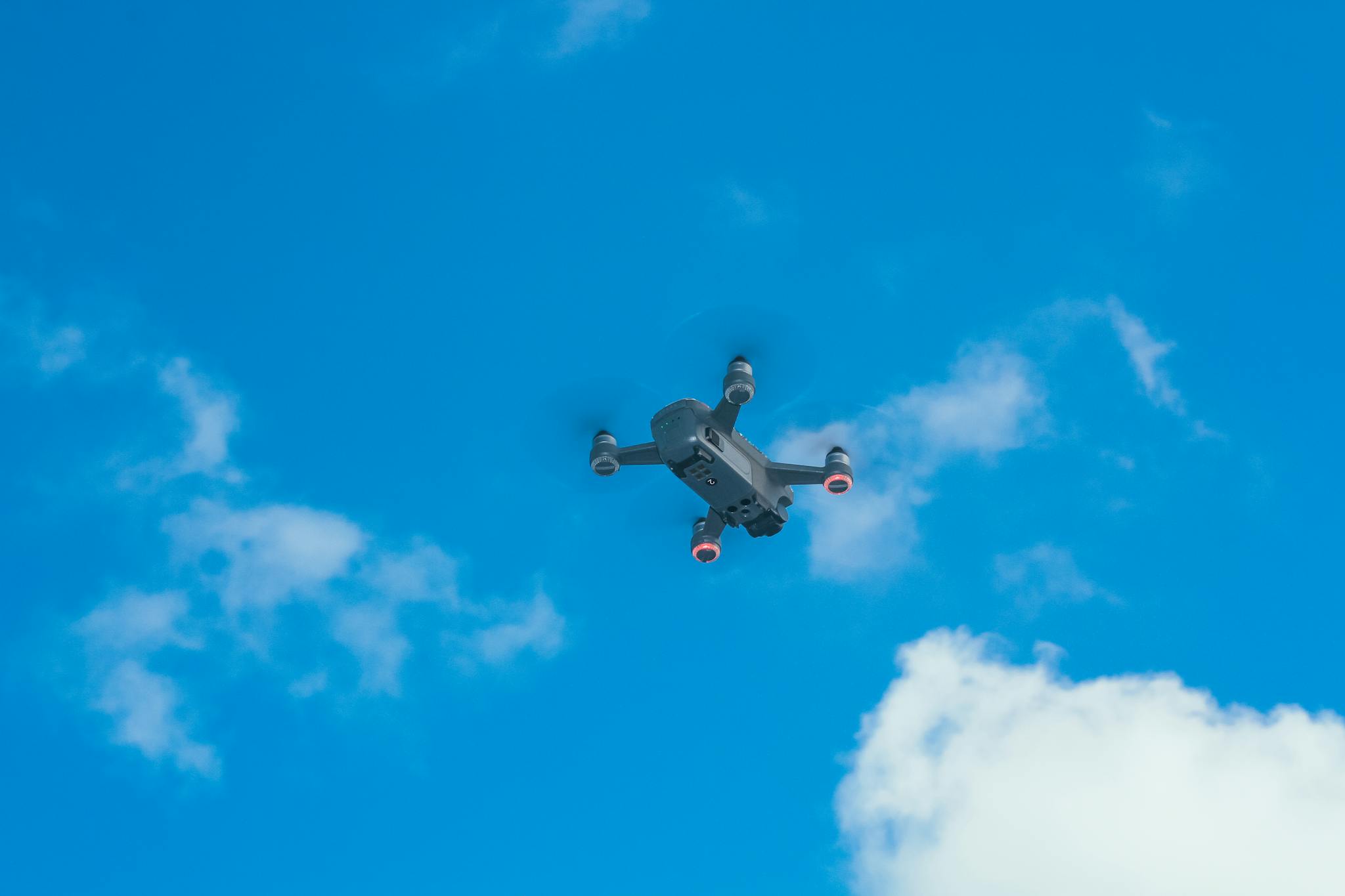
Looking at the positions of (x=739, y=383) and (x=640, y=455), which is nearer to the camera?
(x=739, y=383)

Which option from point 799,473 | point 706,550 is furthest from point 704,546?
point 799,473

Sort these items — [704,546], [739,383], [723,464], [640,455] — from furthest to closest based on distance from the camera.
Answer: [704,546], [640,455], [723,464], [739,383]

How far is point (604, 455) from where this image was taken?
54.4ft

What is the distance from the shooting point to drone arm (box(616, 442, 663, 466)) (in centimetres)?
1653

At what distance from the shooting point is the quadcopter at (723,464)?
15.9 meters

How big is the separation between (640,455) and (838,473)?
233 cm

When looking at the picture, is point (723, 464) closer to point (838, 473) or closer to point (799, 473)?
point (799, 473)

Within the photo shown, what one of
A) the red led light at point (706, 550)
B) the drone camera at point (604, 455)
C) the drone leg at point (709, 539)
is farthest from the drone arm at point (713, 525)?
the drone camera at point (604, 455)

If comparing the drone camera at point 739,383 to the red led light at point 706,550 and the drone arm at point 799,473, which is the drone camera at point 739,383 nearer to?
the drone arm at point 799,473

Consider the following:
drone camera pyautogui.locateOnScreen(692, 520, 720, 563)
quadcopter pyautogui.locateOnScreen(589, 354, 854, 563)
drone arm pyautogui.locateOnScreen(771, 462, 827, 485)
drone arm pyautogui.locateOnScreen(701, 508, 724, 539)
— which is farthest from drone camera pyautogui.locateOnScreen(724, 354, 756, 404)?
drone camera pyautogui.locateOnScreen(692, 520, 720, 563)

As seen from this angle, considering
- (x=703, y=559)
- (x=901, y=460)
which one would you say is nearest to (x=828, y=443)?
(x=901, y=460)

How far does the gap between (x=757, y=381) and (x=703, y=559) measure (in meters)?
2.56

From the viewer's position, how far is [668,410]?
16.1 meters

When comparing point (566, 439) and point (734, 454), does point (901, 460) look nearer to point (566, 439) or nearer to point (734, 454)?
point (734, 454)
